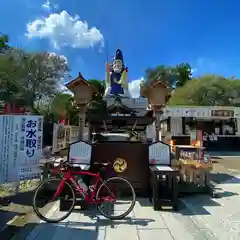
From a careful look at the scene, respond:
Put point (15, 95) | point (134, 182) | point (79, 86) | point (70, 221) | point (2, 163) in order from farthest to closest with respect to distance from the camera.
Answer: point (15, 95) < point (79, 86) < point (134, 182) < point (2, 163) < point (70, 221)

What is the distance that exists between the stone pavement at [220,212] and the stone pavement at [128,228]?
17 cm

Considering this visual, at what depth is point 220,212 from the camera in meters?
5.02

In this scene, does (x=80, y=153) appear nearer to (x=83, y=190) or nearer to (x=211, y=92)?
(x=83, y=190)

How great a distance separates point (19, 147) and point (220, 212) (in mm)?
3923

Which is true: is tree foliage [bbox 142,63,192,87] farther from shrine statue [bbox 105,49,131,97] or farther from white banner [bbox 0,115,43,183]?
white banner [bbox 0,115,43,183]

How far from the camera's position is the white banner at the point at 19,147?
5.04m

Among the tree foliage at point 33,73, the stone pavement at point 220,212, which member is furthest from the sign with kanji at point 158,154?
the tree foliage at point 33,73

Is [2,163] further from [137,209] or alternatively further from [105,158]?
[137,209]

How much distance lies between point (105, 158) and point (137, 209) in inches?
58.0

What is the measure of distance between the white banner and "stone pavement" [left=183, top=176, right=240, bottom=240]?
10.3 feet

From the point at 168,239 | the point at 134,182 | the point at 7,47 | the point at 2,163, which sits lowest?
the point at 168,239

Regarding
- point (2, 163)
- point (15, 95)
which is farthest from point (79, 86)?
point (15, 95)

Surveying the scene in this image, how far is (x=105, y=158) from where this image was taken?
20.2ft

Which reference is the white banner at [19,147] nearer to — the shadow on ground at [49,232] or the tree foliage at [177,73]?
the shadow on ground at [49,232]
